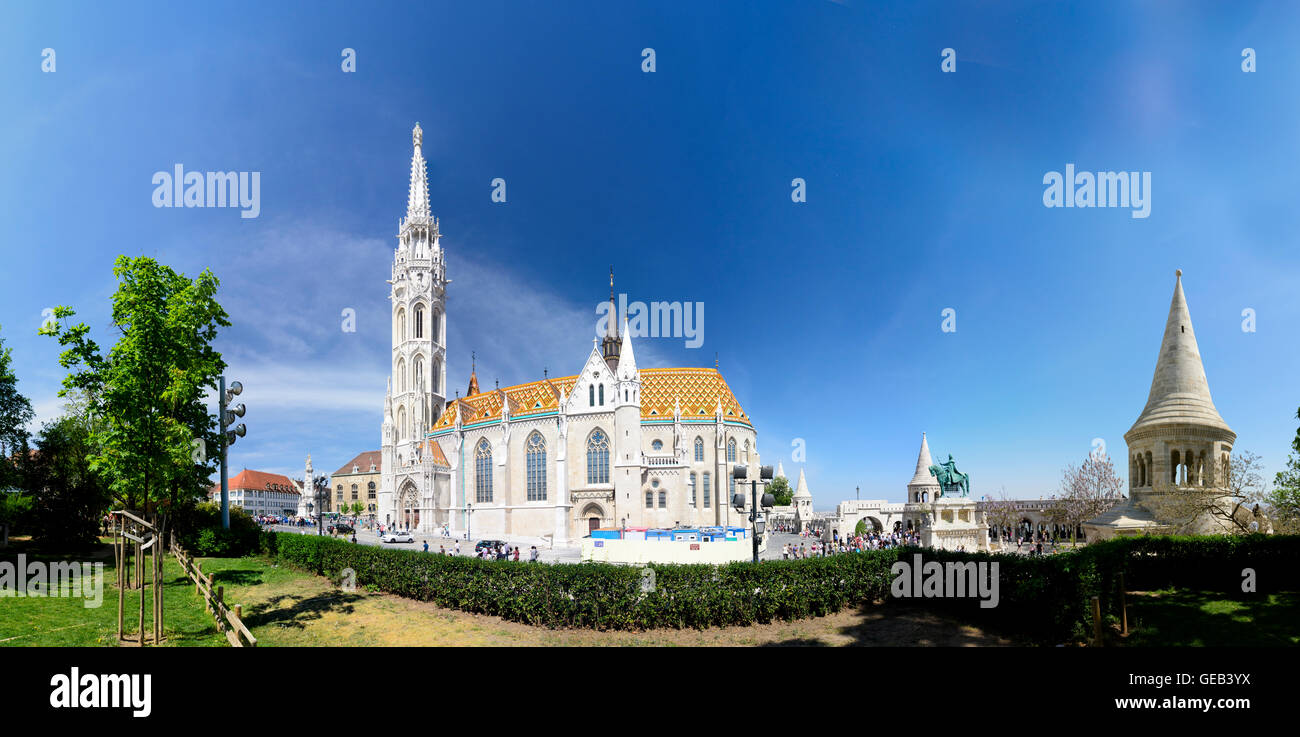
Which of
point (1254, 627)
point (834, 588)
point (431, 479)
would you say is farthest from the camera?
point (431, 479)

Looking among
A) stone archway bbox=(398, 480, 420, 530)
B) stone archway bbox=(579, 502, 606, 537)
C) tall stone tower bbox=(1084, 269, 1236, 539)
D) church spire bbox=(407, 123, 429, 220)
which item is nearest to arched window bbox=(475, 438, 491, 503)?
stone archway bbox=(398, 480, 420, 530)

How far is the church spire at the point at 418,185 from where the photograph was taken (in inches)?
2462

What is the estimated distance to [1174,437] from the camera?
23.7 meters

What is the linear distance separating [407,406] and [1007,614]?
5720 centimetres

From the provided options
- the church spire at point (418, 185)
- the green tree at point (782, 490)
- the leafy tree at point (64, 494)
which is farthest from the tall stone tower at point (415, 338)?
the green tree at point (782, 490)

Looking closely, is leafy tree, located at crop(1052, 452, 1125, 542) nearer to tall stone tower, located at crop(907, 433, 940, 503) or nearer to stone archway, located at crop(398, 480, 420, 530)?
tall stone tower, located at crop(907, 433, 940, 503)

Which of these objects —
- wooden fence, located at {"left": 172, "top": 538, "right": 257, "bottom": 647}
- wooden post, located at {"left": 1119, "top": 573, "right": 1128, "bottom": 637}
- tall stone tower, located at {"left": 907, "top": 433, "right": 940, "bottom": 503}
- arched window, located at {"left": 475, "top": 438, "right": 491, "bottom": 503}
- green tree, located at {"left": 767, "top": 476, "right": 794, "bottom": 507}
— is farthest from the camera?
green tree, located at {"left": 767, "top": 476, "right": 794, "bottom": 507}

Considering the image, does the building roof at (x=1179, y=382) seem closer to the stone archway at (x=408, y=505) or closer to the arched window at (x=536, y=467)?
the arched window at (x=536, y=467)

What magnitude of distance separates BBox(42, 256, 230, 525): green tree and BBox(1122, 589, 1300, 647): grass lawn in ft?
88.2

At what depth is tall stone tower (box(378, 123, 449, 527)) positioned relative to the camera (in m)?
59.4

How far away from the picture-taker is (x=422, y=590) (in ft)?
55.5
